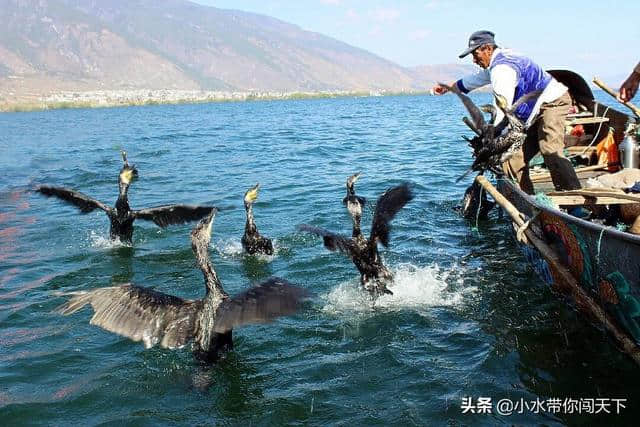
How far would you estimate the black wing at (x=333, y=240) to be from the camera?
A: 25.0 feet

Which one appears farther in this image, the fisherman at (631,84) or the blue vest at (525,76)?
the blue vest at (525,76)

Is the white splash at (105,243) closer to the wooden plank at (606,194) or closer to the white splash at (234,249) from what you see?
the white splash at (234,249)

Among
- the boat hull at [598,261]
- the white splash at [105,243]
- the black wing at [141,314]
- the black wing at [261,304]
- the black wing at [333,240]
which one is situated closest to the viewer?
the black wing at [261,304]

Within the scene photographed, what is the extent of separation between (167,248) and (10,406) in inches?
224

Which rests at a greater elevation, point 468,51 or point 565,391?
point 468,51

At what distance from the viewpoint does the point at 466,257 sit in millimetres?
9992

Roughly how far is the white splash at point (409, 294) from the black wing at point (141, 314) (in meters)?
2.41

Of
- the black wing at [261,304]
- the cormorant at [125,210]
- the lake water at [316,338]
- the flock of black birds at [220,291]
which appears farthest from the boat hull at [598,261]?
the cormorant at [125,210]

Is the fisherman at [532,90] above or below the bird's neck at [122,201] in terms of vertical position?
above

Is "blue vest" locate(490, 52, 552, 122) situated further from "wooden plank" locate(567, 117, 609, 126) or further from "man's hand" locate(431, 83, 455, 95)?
"wooden plank" locate(567, 117, 609, 126)

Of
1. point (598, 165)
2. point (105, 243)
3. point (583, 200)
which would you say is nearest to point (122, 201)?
point (105, 243)

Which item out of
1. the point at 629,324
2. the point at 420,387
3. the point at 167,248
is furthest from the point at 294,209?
the point at 629,324

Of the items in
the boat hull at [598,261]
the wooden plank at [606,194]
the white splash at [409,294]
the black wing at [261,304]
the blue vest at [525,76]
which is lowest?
the white splash at [409,294]

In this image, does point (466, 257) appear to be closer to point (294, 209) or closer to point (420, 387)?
point (420, 387)
